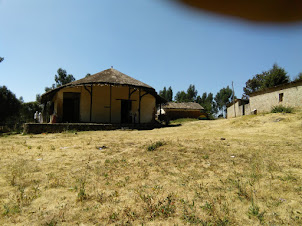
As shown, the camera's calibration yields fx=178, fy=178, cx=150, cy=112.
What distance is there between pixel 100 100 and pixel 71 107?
2796 mm

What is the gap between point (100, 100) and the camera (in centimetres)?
1439

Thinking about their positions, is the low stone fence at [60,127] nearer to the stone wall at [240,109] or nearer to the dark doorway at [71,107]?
the dark doorway at [71,107]

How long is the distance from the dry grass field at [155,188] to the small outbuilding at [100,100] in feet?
31.1

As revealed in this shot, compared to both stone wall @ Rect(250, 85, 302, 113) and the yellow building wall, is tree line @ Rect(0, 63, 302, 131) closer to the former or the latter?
stone wall @ Rect(250, 85, 302, 113)

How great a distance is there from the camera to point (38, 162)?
4152 mm

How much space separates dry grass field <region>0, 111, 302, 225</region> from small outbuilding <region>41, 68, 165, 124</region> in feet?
31.1

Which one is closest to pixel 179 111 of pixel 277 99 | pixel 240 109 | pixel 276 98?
pixel 240 109

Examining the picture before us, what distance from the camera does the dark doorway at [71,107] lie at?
1456 centimetres

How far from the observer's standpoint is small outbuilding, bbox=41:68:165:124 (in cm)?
1380

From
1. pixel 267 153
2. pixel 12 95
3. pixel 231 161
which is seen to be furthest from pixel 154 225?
pixel 12 95

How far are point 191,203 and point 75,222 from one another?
4.64 ft

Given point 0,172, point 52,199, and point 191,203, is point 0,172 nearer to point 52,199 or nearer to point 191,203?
point 52,199

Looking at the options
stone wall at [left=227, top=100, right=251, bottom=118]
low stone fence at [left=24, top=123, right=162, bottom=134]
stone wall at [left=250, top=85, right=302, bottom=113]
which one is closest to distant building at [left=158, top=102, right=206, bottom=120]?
stone wall at [left=227, top=100, right=251, bottom=118]

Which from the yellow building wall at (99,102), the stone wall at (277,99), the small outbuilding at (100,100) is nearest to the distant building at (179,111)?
the stone wall at (277,99)
